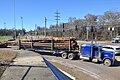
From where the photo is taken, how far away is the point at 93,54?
33375 mm

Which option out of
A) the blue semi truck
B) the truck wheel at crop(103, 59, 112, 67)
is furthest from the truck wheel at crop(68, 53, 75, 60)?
the truck wheel at crop(103, 59, 112, 67)

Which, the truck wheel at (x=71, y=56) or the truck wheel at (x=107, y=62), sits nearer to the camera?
the truck wheel at (x=107, y=62)

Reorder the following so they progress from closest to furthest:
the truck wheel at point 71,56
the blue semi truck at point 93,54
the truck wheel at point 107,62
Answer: the truck wheel at point 107,62 < the blue semi truck at point 93,54 < the truck wheel at point 71,56

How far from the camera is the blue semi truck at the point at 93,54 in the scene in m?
31.5

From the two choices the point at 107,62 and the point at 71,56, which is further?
the point at 71,56

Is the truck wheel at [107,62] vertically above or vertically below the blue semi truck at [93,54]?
below

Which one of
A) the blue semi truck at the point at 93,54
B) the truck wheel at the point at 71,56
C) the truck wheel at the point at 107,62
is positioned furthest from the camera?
the truck wheel at the point at 71,56

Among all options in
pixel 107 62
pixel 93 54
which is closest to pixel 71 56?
pixel 93 54

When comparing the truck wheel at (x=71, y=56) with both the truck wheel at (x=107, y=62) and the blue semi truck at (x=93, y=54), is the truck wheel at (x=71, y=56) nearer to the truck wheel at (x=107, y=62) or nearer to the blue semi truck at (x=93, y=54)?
the blue semi truck at (x=93, y=54)

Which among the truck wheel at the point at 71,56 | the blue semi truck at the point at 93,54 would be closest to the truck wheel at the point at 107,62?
the blue semi truck at the point at 93,54

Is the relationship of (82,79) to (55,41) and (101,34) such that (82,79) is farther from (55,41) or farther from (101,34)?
(101,34)

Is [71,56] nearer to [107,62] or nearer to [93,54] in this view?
[93,54]

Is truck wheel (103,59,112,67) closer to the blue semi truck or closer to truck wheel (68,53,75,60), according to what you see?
the blue semi truck

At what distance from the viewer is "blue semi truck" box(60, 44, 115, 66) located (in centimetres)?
3147
